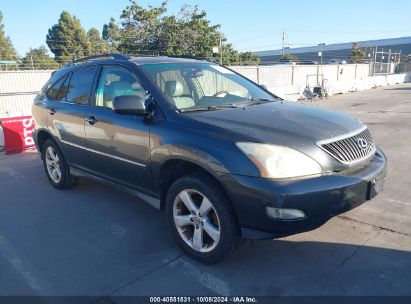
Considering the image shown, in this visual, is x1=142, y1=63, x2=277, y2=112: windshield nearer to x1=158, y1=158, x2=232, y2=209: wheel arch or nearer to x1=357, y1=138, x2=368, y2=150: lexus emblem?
x1=158, y1=158, x2=232, y2=209: wheel arch

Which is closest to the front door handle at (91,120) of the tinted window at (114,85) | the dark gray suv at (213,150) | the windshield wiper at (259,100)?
the dark gray suv at (213,150)

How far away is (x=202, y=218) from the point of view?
3174 millimetres

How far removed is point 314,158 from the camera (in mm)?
2850

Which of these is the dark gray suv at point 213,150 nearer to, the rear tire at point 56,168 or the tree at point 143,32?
the rear tire at point 56,168

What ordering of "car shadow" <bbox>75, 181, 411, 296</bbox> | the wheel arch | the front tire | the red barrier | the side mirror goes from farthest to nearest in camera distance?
the red barrier → the side mirror → the wheel arch → the front tire → "car shadow" <bbox>75, 181, 411, 296</bbox>

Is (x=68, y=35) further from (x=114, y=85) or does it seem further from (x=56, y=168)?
(x=114, y=85)

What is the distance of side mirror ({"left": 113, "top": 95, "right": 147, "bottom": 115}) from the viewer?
135 inches

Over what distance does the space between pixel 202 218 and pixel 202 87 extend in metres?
1.61

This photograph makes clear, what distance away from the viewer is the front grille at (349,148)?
298cm

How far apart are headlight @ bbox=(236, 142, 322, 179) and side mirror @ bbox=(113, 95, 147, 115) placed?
1.09 meters

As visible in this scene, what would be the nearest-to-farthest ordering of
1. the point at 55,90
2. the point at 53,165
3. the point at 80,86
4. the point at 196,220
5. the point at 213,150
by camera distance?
the point at 213,150 → the point at 196,220 → the point at 80,86 → the point at 55,90 → the point at 53,165

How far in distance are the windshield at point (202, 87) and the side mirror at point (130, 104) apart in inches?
10.8

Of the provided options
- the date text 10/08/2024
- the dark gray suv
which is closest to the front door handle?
the dark gray suv

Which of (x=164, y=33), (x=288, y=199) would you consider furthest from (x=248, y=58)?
(x=288, y=199)
